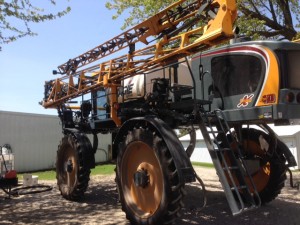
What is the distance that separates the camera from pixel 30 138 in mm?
21000

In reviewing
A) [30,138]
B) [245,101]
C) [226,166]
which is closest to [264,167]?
[245,101]

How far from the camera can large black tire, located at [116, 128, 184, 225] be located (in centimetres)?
510

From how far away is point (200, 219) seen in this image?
6465mm

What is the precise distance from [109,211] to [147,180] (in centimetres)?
203

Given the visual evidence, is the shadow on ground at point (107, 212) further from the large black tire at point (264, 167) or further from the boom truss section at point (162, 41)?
the boom truss section at point (162, 41)

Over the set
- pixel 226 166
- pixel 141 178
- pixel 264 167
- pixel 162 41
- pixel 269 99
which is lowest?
pixel 264 167

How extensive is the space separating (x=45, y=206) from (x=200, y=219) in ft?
12.3

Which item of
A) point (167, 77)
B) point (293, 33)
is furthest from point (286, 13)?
point (167, 77)

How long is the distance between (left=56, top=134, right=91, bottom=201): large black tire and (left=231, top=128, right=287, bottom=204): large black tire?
372 cm

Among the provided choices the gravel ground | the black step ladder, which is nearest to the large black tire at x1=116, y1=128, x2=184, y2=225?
the gravel ground

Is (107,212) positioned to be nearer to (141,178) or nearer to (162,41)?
(141,178)

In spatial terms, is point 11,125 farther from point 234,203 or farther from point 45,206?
point 234,203

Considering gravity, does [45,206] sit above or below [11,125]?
below

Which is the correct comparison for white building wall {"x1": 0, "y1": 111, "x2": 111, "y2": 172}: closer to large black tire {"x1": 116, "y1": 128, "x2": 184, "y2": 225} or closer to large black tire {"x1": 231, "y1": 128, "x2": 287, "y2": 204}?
large black tire {"x1": 231, "y1": 128, "x2": 287, "y2": 204}
